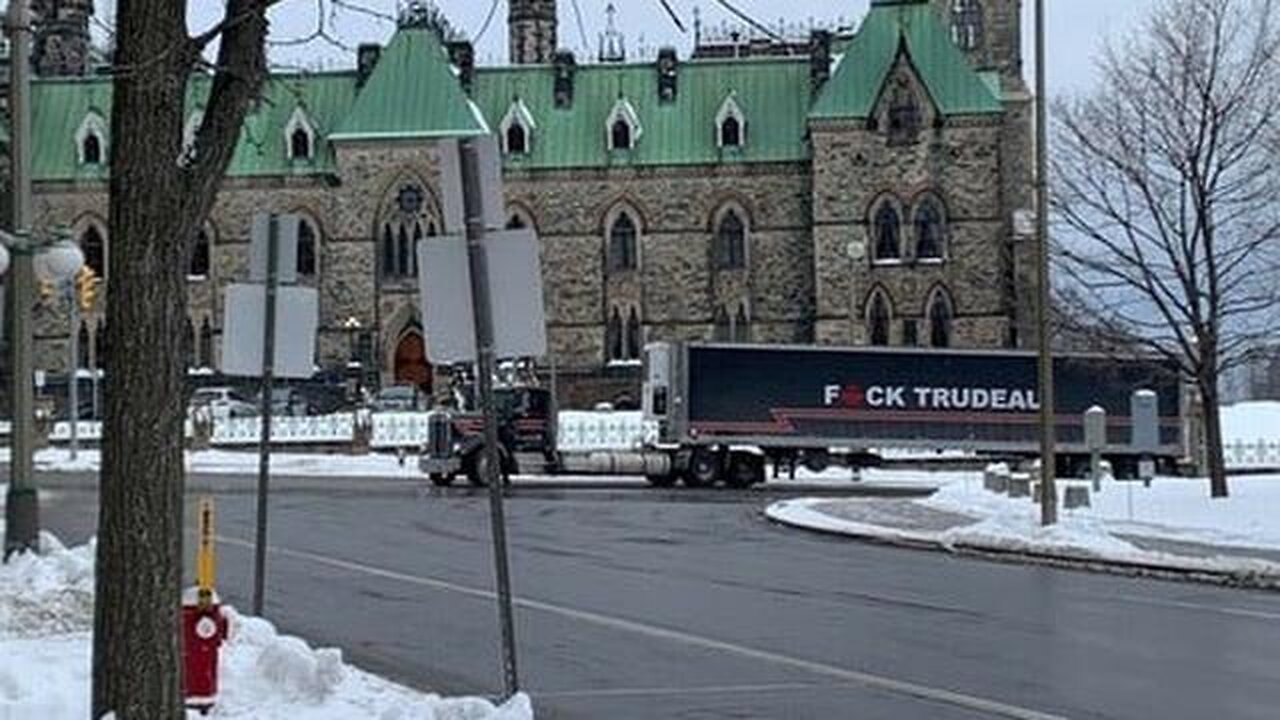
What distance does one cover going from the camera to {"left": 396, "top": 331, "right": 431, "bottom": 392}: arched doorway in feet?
277

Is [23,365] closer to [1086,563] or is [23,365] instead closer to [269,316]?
[269,316]

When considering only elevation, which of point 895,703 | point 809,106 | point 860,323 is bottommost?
point 895,703

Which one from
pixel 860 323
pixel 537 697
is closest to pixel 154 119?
pixel 537 697

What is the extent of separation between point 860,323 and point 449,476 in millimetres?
36561

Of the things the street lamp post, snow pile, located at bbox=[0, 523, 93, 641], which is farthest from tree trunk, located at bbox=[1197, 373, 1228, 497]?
the street lamp post

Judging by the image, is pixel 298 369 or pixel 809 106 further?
pixel 809 106

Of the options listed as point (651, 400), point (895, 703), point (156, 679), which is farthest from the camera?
point (651, 400)

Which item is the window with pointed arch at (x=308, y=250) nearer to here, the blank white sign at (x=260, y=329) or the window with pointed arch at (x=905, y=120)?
the window with pointed arch at (x=905, y=120)

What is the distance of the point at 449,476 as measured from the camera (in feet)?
156

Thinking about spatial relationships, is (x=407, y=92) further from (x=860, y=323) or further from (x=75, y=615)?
(x=75, y=615)

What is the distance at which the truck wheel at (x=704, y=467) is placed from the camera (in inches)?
1992

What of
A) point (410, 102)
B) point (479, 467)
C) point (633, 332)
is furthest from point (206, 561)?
point (410, 102)

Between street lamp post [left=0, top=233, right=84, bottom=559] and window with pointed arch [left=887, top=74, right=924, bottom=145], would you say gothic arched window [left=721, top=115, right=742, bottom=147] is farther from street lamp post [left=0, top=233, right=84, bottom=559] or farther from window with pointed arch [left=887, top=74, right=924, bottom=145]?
street lamp post [left=0, top=233, right=84, bottom=559]

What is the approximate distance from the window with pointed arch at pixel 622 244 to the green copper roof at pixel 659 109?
262 cm
